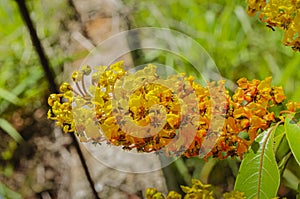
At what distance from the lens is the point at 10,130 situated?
2.15m

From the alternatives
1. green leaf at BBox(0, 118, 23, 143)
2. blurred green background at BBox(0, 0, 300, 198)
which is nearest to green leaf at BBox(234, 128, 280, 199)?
blurred green background at BBox(0, 0, 300, 198)

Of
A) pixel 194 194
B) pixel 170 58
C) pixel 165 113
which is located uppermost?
pixel 170 58

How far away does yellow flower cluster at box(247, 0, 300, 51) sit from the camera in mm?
847

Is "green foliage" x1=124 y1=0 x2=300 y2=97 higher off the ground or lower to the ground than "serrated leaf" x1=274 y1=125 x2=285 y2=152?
higher

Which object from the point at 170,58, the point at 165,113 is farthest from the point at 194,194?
the point at 170,58

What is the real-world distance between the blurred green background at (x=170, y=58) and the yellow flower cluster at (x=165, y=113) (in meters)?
1.00

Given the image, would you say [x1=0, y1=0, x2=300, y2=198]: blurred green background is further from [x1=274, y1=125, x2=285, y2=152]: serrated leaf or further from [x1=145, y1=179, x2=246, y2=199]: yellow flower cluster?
[x1=145, y1=179, x2=246, y2=199]: yellow flower cluster

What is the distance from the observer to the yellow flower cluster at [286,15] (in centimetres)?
85

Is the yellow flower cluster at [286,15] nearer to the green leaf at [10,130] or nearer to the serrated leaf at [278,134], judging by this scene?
the serrated leaf at [278,134]

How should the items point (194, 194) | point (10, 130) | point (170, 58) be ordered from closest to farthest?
point (194, 194) → point (170, 58) → point (10, 130)

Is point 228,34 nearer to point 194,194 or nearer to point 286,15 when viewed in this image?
point 286,15

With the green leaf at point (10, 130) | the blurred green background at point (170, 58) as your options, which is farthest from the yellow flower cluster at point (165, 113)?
the green leaf at point (10, 130)

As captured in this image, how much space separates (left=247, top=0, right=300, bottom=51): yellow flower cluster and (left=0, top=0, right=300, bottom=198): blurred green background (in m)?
0.96

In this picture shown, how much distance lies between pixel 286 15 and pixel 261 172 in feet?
0.80
